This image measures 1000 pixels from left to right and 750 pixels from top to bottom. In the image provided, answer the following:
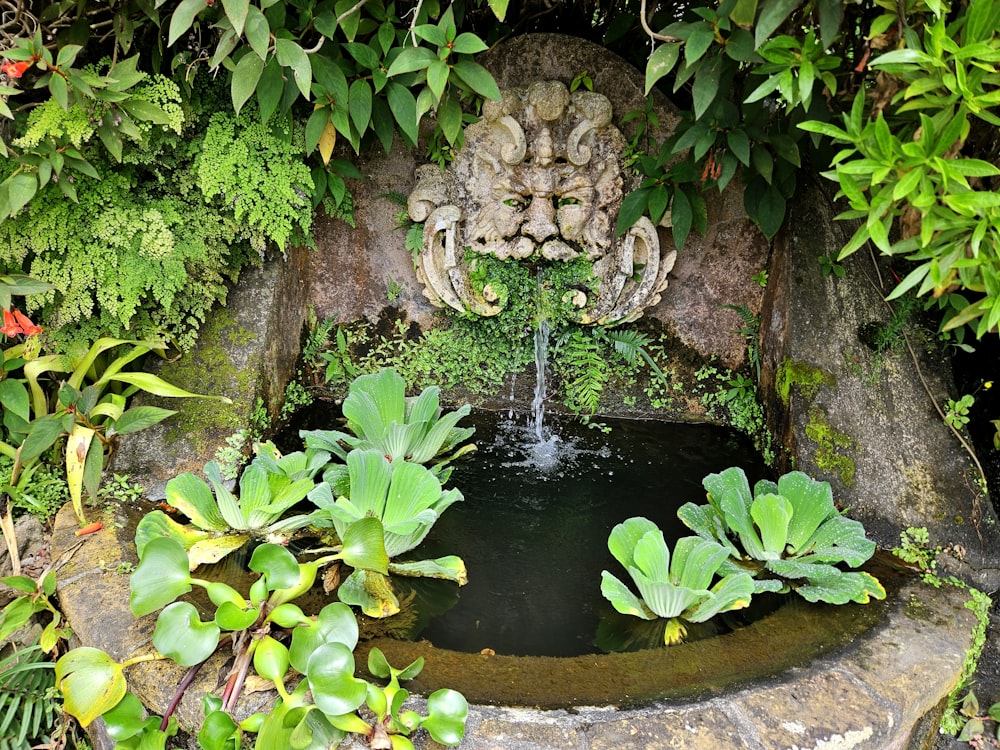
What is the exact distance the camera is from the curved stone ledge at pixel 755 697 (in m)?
1.47

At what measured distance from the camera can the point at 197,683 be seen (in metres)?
1.57

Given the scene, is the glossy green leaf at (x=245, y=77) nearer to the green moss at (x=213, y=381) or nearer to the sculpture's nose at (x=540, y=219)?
the green moss at (x=213, y=381)

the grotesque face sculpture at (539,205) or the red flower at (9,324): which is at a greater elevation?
the grotesque face sculpture at (539,205)

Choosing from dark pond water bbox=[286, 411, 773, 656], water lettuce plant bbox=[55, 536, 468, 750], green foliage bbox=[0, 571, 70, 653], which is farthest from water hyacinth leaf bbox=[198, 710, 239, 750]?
green foliage bbox=[0, 571, 70, 653]

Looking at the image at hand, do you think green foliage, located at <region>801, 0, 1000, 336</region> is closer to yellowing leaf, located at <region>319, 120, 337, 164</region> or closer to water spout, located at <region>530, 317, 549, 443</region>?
water spout, located at <region>530, 317, 549, 443</region>

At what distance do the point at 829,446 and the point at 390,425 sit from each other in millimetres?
1561

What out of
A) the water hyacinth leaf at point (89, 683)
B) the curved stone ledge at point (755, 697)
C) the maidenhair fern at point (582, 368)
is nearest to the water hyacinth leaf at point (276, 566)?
the curved stone ledge at point (755, 697)

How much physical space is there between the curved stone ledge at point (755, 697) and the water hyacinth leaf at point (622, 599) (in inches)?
7.1

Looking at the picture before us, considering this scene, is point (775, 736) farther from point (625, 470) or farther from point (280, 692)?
point (625, 470)

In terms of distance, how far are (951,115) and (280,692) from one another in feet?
6.56

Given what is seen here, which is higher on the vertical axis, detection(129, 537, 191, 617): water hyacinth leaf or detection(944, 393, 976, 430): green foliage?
detection(944, 393, 976, 430): green foliage

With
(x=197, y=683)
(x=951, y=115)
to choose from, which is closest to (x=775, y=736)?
(x=197, y=683)

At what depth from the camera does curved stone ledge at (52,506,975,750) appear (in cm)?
147

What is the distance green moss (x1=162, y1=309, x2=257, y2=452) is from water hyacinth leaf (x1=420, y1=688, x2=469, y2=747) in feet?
4.75
